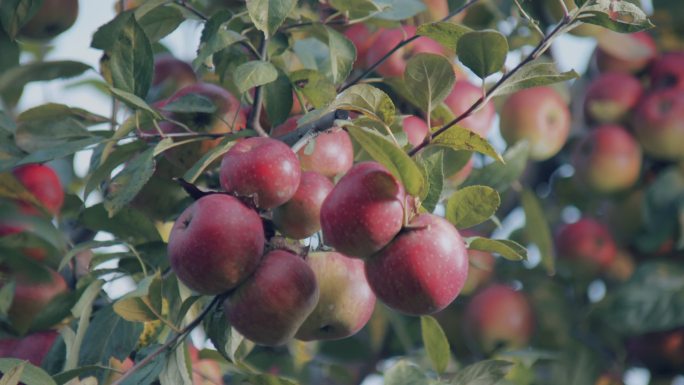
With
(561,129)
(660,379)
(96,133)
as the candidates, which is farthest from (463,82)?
(660,379)

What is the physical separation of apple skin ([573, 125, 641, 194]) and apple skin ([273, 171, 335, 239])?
1.29 meters

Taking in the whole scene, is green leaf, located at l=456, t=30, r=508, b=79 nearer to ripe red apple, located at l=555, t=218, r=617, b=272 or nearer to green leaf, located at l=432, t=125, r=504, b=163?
green leaf, located at l=432, t=125, r=504, b=163

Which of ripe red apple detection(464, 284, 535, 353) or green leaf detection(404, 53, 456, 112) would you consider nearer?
green leaf detection(404, 53, 456, 112)

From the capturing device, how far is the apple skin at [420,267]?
1142mm

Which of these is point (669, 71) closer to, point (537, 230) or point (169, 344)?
point (537, 230)

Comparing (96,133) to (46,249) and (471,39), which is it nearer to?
(46,249)

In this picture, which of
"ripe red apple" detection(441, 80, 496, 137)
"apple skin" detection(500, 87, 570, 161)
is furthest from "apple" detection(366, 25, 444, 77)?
"apple skin" detection(500, 87, 570, 161)

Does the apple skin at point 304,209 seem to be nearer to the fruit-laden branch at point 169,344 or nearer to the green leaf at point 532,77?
the fruit-laden branch at point 169,344

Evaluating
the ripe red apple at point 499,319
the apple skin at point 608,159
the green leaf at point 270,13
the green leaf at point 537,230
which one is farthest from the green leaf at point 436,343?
the apple skin at point 608,159

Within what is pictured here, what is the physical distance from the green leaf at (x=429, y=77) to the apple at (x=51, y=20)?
80 centimetres

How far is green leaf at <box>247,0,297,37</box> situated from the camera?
4.12 ft

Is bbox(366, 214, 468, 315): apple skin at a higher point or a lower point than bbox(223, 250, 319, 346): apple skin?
higher

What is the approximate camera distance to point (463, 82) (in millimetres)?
1908

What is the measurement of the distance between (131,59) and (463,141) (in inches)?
18.9
